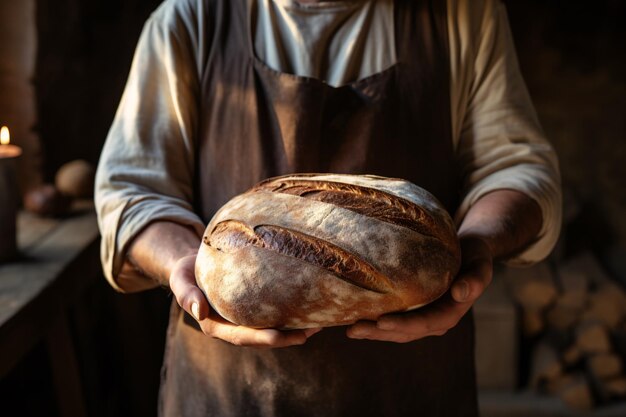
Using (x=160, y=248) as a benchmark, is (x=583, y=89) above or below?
below

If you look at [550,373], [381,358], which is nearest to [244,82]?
[381,358]

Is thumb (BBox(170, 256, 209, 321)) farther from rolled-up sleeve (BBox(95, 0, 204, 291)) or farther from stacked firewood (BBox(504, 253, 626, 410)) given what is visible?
stacked firewood (BBox(504, 253, 626, 410))

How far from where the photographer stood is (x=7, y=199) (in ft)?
5.81

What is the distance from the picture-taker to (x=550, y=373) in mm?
2451

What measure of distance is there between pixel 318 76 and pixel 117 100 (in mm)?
1479

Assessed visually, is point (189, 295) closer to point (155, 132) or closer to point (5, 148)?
point (155, 132)

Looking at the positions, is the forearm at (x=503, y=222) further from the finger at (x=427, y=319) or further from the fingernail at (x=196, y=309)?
the fingernail at (x=196, y=309)

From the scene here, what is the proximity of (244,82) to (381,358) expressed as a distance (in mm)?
554

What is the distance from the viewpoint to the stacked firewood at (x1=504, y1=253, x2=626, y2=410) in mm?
2416

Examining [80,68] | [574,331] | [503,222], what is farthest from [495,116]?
[80,68]

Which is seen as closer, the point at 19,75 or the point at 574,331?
the point at 19,75

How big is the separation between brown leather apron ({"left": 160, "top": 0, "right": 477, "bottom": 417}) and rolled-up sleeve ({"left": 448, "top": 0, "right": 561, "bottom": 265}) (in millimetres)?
39

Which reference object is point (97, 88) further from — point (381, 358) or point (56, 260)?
point (381, 358)

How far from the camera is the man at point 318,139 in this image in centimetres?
123
